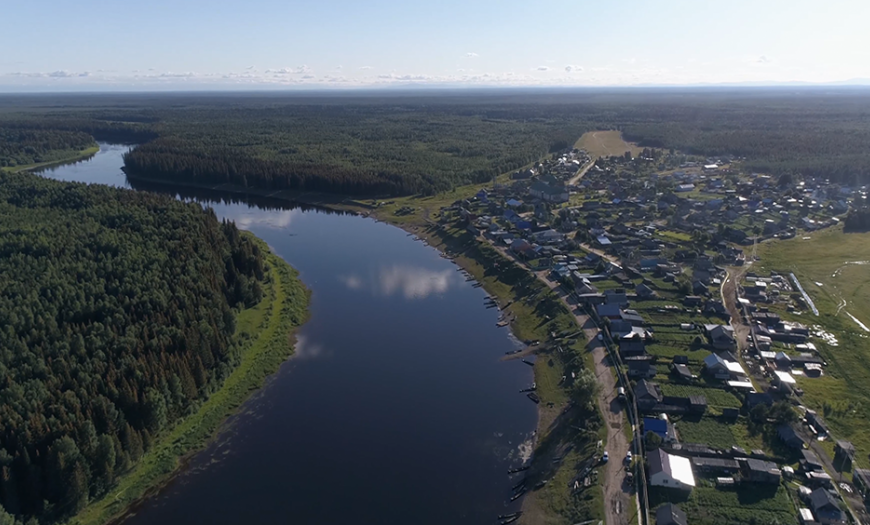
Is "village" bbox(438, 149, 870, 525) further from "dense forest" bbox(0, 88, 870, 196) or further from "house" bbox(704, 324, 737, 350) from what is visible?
"dense forest" bbox(0, 88, 870, 196)

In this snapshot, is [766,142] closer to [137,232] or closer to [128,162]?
[137,232]

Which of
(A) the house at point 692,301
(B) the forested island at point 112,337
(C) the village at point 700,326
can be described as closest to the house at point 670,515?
(C) the village at point 700,326

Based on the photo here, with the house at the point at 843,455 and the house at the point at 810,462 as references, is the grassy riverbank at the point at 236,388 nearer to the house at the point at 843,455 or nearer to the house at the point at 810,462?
the house at the point at 810,462

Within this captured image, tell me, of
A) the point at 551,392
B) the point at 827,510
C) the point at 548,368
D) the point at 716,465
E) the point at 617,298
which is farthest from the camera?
the point at 617,298

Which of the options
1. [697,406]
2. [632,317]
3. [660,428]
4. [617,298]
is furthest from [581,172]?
[660,428]

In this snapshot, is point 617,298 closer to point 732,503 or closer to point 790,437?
point 790,437

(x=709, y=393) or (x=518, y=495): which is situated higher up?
(x=709, y=393)
